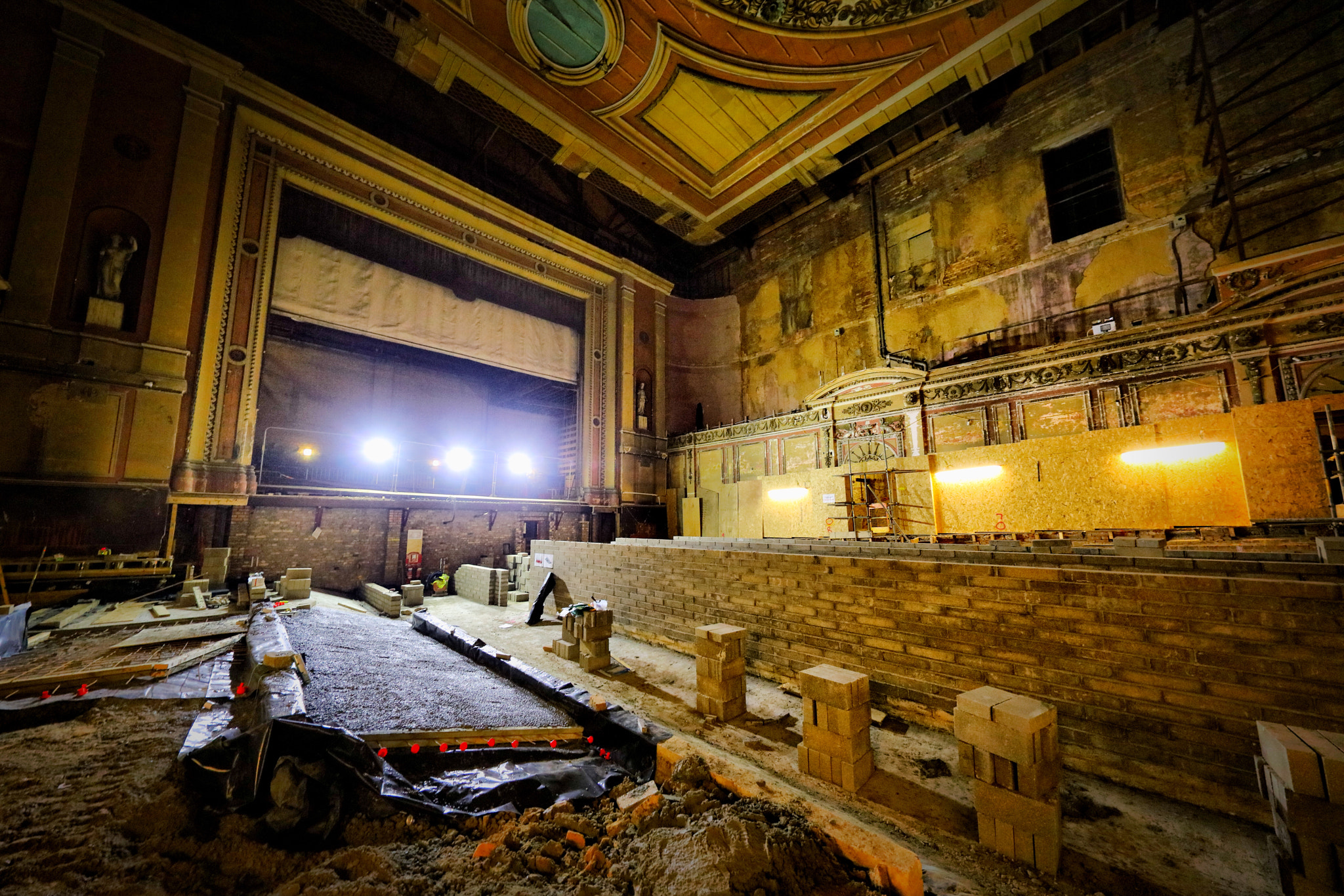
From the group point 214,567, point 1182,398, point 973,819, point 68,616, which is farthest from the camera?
point 214,567

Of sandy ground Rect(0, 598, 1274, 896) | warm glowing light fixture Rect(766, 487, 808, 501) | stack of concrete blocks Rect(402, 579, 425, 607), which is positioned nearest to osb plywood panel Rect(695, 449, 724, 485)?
warm glowing light fixture Rect(766, 487, 808, 501)

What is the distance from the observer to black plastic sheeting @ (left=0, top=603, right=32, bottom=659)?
447 cm

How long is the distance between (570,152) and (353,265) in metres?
6.03

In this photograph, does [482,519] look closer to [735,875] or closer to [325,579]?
[325,579]

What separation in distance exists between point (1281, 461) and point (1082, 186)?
703 centimetres

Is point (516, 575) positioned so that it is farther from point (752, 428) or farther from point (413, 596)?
point (752, 428)

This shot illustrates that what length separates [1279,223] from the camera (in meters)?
7.79

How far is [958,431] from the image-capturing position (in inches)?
385

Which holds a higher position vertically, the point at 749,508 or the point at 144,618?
the point at 749,508

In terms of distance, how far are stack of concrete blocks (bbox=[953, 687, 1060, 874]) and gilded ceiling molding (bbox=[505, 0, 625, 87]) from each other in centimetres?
1118

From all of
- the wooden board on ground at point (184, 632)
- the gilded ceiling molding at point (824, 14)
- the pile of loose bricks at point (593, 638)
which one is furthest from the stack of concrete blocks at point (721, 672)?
the gilded ceiling molding at point (824, 14)

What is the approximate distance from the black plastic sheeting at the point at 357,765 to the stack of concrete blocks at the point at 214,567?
20.3 feet

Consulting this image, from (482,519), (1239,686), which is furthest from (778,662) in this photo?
(482,519)

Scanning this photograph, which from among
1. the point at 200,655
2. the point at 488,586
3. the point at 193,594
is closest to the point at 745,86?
the point at 488,586
